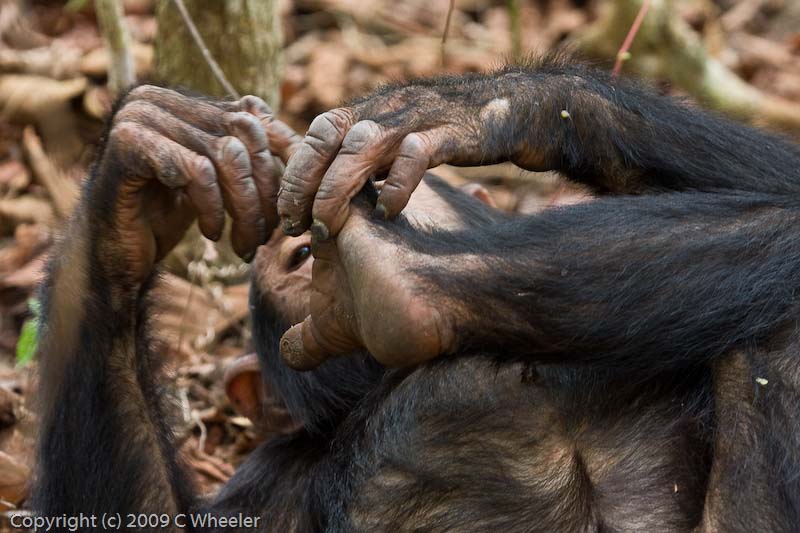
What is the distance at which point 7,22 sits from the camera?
6.55 metres

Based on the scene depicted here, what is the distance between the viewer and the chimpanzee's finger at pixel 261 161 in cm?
288

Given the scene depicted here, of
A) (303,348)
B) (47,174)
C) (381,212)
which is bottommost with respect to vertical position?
(47,174)

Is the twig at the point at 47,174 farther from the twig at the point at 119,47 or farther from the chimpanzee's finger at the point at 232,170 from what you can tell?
the chimpanzee's finger at the point at 232,170

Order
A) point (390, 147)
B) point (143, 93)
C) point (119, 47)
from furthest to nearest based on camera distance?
point (119, 47)
point (143, 93)
point (390, 147)

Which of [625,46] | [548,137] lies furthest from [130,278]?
[625,46]

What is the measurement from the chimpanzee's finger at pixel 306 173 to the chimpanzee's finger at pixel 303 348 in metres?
0.24

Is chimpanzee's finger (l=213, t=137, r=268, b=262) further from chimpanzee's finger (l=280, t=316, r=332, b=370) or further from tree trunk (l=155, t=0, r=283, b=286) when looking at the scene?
tree trunk (l=155, t=0, r=283, b=286)

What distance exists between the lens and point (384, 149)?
2672 mm

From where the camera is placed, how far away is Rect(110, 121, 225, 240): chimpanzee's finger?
2826 mm

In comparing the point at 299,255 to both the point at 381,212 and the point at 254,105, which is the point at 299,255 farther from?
the point at 381,212

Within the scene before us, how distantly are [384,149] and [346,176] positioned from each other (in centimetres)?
14

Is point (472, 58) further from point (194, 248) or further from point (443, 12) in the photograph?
point (194, 248)

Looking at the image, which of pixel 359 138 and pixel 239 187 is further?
pixel 239 187

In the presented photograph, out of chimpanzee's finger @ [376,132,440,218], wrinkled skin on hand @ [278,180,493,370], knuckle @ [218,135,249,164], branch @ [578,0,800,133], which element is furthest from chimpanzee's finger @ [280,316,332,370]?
branch @ [578,0,800,133]
